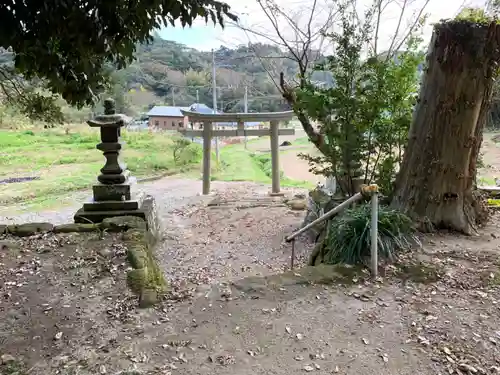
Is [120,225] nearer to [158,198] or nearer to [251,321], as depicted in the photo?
[251,321]

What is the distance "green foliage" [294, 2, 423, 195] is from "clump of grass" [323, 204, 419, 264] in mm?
768

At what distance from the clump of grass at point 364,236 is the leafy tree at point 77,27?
202cm

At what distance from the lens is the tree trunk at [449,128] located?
3285mm

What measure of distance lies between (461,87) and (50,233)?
376cm

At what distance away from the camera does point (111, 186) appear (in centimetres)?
491

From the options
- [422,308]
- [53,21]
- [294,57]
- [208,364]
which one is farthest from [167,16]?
[294,57]

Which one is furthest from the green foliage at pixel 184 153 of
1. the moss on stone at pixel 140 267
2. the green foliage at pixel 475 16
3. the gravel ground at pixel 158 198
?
the green foliage at pixel 475 16

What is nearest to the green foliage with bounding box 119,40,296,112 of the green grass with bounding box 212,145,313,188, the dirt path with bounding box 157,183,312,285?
the green grass with bounding box 212,145,313,188

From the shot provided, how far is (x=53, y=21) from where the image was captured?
1318 millimetres

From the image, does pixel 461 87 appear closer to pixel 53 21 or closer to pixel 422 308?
pixel 422 308

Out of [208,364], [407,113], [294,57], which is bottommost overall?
[208,364]

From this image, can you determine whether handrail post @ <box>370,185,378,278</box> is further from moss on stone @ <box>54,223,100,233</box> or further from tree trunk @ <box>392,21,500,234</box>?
moss on stone @ <box>54,223,100,233</box>

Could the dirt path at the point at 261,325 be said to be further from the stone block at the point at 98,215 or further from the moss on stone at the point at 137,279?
the stone block at the point at 98,215

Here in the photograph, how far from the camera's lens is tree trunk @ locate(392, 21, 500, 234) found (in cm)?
329
